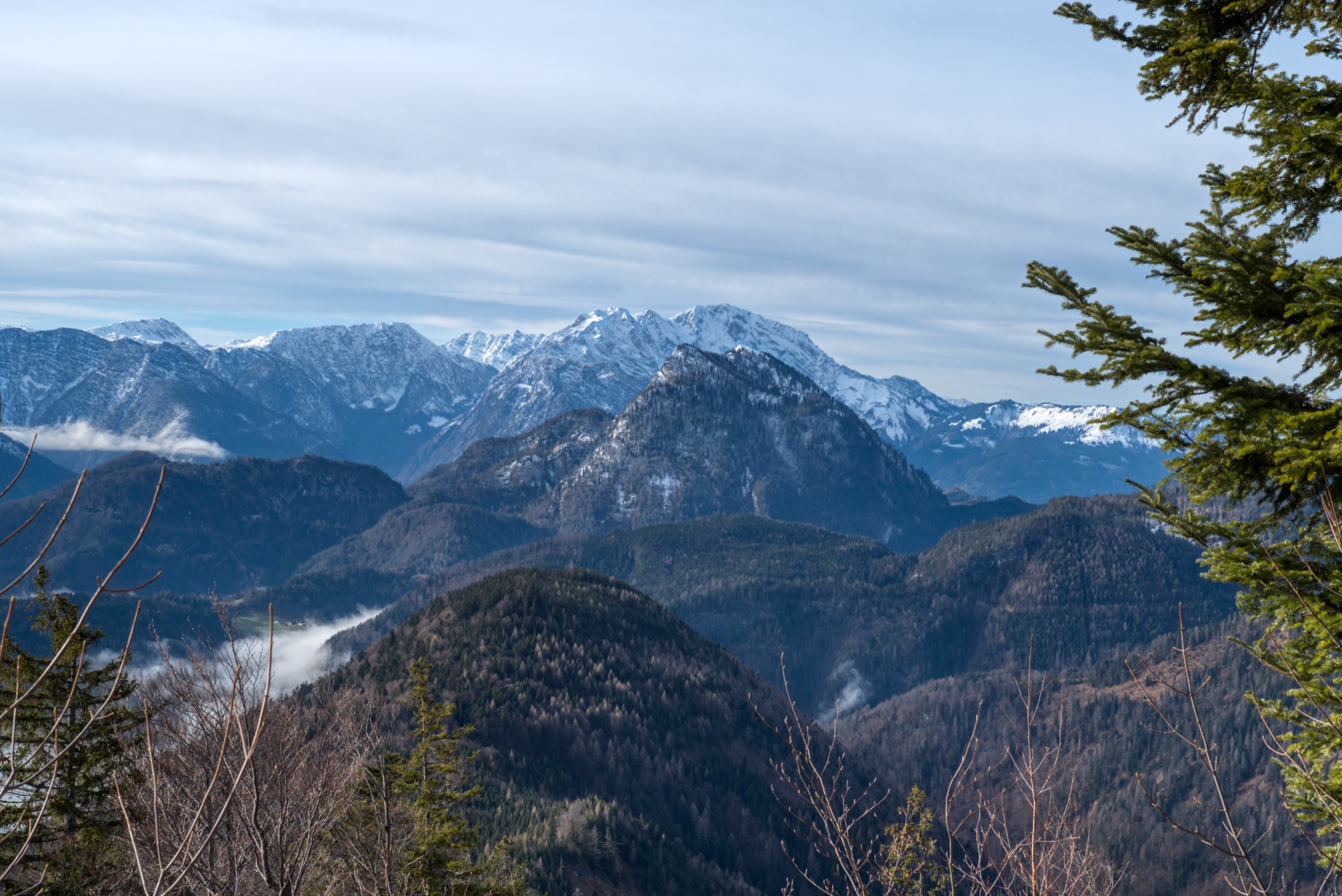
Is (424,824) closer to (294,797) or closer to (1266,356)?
(294,797)

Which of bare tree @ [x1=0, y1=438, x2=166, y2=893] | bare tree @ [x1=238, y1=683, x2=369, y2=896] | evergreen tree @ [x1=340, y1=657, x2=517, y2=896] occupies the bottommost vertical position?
evergreen tree @ [x1=340, y1=657, x2=517, y2=896]

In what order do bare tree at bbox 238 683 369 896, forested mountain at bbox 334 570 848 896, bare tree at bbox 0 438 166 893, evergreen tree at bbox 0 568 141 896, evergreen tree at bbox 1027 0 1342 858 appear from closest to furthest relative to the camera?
bare tree at bbox 0 438 166 893, evergreen tree at bbox 1027 0 1342 858, bare tree at bbox 238 683 369 896, evergreen tree at bbox 0 568 141 896, forested mountain at bbox 334 570 848 896

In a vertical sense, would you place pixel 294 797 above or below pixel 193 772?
below

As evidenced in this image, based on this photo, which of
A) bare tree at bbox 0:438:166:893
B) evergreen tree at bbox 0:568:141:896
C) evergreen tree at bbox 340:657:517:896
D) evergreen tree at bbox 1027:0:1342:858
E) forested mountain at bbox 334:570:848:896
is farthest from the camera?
forested mountain at bbox 334:570:848:896

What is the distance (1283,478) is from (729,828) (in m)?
191

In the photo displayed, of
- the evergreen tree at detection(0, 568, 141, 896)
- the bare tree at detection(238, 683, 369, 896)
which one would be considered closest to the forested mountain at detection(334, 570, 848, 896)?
the bare tree at detection(238, 683, 369, 896)

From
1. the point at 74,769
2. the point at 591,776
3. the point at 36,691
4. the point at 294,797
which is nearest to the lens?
the point at 36,691

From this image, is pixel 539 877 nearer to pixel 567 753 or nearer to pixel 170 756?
pixel 567 753

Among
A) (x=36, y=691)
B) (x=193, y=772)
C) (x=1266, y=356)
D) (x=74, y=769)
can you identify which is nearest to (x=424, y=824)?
(x=193, y=772)

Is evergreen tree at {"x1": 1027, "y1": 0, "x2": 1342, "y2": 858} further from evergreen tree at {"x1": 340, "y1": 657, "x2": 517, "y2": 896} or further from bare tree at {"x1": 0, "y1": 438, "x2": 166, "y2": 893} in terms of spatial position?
evergreen tree at {"x1": 340, "y1": 657, "x2": 517, "y2": 896}

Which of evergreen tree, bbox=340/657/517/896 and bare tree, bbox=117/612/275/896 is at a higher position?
bare tree, bbox=117/612/275/896

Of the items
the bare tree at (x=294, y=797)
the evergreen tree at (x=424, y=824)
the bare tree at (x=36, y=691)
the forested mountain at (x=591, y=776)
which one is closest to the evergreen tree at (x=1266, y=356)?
the bare tree at (x=36, y=691)

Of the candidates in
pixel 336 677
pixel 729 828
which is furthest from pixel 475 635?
pixel 729 828

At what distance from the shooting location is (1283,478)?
10789mm
